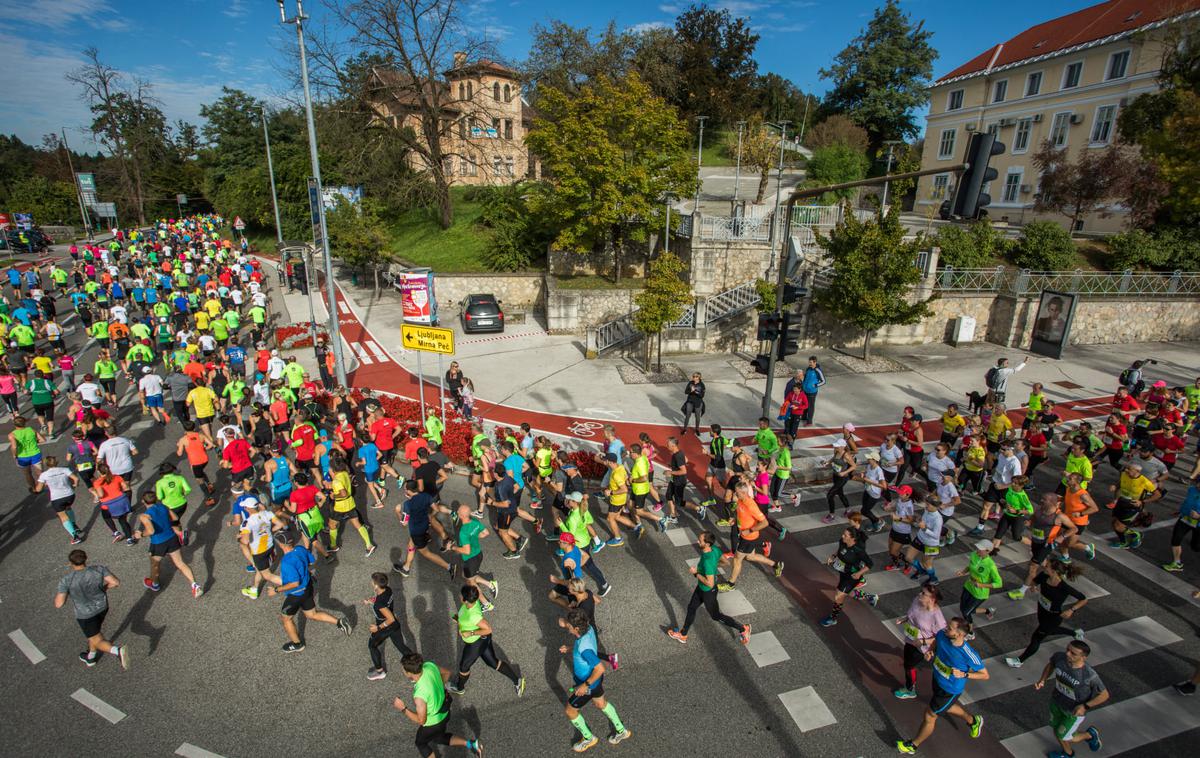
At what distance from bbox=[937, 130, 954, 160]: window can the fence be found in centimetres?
2903

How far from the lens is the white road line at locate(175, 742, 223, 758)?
5961mm

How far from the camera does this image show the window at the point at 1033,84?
130ft

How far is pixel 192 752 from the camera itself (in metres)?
→ 6.00

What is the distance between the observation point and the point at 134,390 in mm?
16719

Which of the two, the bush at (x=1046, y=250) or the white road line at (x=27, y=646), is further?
the bush at (x=1046, y=250)

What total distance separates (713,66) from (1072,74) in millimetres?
30272

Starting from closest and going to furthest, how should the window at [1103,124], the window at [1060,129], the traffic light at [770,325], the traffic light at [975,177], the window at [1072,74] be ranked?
the traffic light at [975,177] → the traffic light at [770,325] → the window at [1103,124] → the window at [1072,74] → the window at [1060,129]

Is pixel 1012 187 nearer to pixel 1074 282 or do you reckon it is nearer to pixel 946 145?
pixel 946 145

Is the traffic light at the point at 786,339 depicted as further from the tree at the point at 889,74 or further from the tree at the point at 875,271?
the tree at the point at 889,74

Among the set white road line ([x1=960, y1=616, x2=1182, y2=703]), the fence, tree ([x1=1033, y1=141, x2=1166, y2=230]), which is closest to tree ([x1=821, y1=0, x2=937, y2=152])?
tree ([x1=1033, y1=141, x2=1166, y2=230])

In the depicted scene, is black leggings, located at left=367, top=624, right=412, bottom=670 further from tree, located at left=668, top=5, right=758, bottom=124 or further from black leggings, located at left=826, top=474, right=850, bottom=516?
tree, located at left=668, top=5, right=758, bottom=124

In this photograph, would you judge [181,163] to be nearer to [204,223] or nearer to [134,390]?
[204,223]

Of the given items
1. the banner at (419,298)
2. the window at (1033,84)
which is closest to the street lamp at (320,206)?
the banner at (419,298)

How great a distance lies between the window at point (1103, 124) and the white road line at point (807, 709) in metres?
44.2
